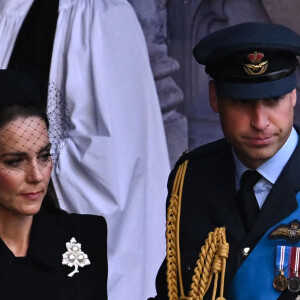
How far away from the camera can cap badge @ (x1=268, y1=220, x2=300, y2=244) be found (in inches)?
114

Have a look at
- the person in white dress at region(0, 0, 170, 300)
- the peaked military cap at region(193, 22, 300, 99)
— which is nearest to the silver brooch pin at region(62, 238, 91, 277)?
the peaked military cap at region(193, 22, 300, 99)

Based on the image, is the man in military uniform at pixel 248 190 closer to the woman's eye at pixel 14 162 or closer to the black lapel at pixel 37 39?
the woman's eye at pixel 14 162

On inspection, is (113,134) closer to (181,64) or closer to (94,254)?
(181,64)

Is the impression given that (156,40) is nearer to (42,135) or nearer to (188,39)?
(188,39)

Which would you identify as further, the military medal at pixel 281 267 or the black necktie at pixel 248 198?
the black necktie at pixel 248 198

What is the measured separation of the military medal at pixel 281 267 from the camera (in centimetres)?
288

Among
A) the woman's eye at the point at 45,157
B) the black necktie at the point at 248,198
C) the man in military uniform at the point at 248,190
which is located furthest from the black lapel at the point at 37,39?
the black necktie at the point at 248,198

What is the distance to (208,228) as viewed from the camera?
3105 millimetres

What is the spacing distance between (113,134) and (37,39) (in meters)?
0.52

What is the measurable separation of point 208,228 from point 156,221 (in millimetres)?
1341

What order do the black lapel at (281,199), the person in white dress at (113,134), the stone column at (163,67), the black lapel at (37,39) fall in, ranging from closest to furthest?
the black lapel at (281,199) → the person in white dress at (113,134) → the black lapel at (37,39) → the stone column at (163,67)

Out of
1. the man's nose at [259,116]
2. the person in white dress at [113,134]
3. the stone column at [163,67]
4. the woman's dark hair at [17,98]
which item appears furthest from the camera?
the stone column at [163,67]

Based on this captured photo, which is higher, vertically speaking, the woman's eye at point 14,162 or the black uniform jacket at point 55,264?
the woman's eye at point 14,162

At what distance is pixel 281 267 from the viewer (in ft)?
9.50
